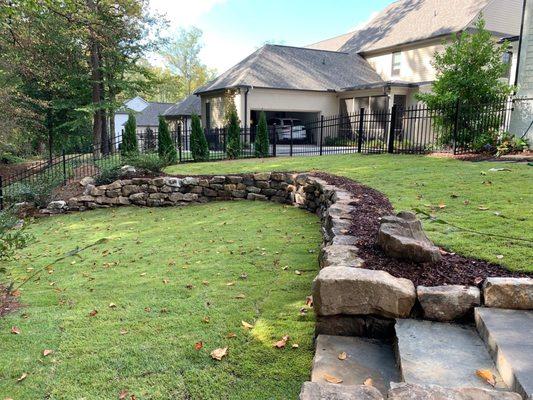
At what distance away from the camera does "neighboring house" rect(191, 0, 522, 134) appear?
20219 mm

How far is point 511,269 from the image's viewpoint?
300 centimetres

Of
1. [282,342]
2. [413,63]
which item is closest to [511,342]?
[282,342]

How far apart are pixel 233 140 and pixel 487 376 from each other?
41.3 ft

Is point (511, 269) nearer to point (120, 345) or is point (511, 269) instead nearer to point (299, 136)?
point (120, 345)

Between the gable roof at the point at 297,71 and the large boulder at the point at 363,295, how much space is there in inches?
717

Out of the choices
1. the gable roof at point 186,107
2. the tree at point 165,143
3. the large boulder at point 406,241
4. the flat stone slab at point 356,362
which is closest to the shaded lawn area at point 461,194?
the large boulder at point 406,241

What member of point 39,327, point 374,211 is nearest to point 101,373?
point 39,327

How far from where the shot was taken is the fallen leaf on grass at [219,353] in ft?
9.06

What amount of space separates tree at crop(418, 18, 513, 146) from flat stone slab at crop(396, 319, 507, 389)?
9570mm

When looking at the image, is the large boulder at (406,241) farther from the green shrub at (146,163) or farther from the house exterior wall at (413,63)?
the house exterior wall at (413,63)

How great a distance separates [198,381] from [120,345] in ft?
2.63

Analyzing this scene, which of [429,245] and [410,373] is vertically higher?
[429,245]

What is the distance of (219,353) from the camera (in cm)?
280

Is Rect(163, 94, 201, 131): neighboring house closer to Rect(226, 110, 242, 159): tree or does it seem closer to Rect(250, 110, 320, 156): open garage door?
Rect(250, 110, 320, 156): open garage door
